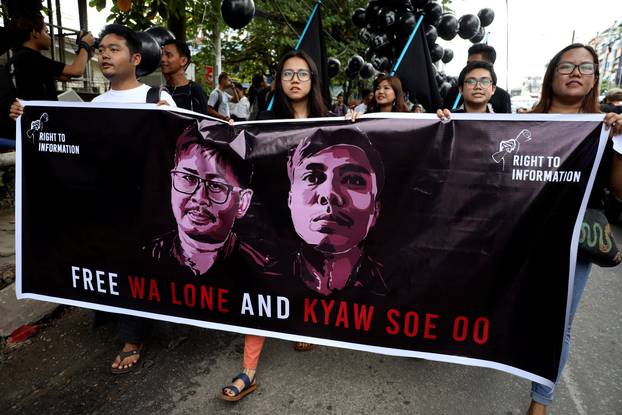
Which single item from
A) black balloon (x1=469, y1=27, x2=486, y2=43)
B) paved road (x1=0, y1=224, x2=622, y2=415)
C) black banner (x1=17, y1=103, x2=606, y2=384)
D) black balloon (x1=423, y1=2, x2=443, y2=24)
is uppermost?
black balloon (x1=423, y1=2, x2=443, y2=24)

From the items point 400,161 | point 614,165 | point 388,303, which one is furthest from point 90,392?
point 614,165

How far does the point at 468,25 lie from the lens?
9.56m

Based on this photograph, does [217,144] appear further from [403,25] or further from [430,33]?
[430,33]

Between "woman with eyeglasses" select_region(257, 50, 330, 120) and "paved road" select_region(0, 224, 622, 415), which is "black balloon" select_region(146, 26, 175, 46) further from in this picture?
"paved road" select_region(0, 224, 622, 415)

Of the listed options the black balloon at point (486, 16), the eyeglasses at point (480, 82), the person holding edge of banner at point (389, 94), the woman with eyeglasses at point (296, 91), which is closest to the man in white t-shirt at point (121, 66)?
the woman with eyeglasses at point (296, 91)

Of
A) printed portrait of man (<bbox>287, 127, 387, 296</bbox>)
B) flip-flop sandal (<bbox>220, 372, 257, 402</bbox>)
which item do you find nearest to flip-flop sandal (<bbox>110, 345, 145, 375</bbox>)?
flip-flop sandal (<bbox>220, 372, 257, 402</bbox>)

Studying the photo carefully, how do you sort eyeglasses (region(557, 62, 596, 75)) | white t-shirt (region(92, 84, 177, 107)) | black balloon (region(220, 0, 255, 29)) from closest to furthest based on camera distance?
eyeglasses (region(557, 62, 596, 75)) → white t-shirt (region(92, 84, 177, 107)) → black balloon (region(220, 0, 255, 29))

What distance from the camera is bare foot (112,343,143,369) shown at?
8.83 feet

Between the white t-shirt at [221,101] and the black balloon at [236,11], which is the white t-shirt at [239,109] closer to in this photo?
the white t-shirt at [221,101]

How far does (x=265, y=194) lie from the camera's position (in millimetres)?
2381

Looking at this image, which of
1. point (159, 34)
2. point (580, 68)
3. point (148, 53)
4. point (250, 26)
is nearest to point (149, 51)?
point (148, 53)

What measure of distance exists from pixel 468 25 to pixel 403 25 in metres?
2.26

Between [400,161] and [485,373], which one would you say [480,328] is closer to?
[485,373]

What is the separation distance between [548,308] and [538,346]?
0.19 meters
